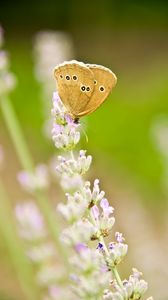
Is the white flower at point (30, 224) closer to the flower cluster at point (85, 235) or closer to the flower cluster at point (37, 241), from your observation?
the flower cluster at point (37, 241)

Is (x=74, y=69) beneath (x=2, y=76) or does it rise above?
beneath

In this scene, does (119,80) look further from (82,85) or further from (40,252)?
(82,85)

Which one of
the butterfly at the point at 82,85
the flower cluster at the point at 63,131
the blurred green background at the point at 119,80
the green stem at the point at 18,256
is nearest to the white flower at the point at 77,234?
the flower cluster at the point at 63,131

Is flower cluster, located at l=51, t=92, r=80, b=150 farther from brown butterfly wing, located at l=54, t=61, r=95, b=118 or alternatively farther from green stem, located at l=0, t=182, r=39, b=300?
green stem, located at l=0, t=182, r=39, b=300

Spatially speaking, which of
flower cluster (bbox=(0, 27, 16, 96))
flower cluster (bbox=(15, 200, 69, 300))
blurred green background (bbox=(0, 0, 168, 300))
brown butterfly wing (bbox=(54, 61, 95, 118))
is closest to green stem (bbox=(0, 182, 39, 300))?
flower cluster (bbox=(15, 200, 69, 300))

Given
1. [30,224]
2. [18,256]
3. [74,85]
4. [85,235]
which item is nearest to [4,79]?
[30,224]

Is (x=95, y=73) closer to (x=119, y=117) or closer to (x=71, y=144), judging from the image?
(x=71, y=144)

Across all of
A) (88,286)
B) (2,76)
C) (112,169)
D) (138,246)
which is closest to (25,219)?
(2,76)
